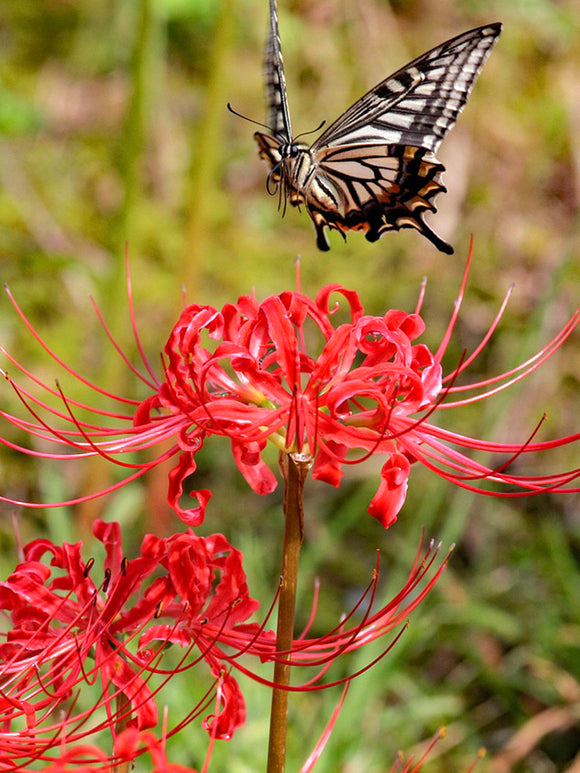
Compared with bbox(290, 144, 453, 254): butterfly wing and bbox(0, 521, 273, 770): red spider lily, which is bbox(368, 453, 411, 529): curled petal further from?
bbox(290, 144, 453, 254): butterfly wing

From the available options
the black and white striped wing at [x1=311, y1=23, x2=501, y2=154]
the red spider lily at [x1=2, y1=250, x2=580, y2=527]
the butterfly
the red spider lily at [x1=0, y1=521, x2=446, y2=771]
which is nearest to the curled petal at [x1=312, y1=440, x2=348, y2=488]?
the red spider lily at [x1=2, y1=250, x2=580, y2=527]

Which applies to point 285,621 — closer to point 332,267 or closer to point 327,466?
point 327,466

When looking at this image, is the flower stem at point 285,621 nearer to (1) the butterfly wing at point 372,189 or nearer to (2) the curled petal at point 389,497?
(2) the curled petal at point 389,497

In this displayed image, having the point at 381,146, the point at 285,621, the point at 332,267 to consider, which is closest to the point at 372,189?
the point at 381,146


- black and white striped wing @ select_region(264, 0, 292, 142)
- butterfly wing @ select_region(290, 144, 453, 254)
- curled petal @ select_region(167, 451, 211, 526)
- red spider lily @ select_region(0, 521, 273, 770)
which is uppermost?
black and white striped wing @ select_region(264, 0, 292, 142)

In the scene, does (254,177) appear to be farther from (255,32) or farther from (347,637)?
(347,637)

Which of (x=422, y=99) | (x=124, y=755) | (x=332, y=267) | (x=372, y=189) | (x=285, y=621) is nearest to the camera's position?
(x=124, y=755)

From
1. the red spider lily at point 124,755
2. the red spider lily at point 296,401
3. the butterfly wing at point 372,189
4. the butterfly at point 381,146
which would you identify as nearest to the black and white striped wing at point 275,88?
the butterfly at point 381,146
